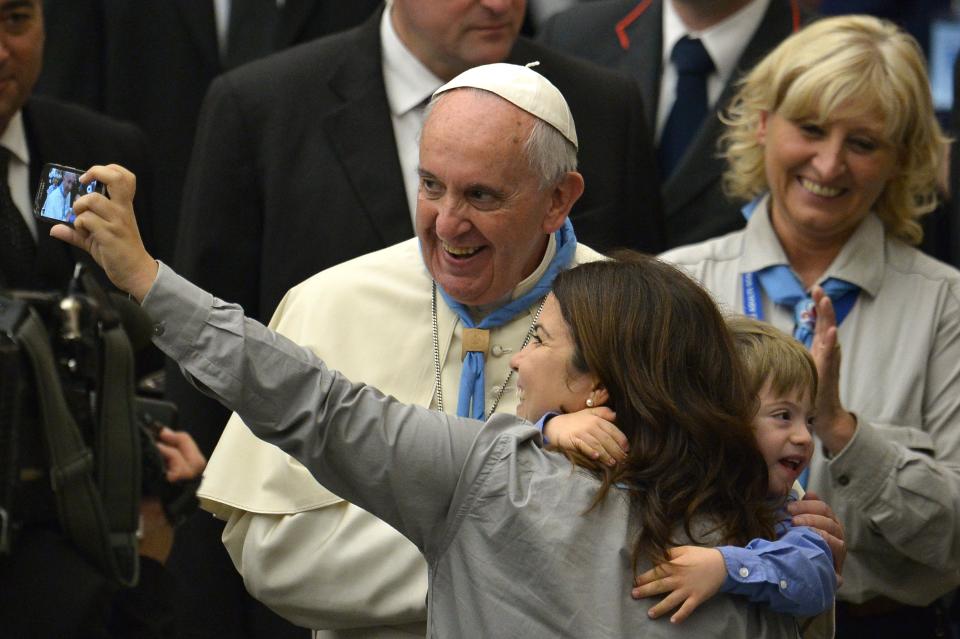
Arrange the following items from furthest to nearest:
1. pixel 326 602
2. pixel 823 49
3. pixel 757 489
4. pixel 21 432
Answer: pixel 823 49, pixel 326 602, pixel 757 489, pixel 21 432

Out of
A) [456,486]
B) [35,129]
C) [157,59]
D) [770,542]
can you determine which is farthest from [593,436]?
[157,59]

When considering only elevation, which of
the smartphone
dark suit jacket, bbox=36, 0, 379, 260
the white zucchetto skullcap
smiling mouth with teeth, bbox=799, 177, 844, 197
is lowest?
dark suit jacket, bbox=36, 0, 379, 260

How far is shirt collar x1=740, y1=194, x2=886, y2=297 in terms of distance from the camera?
15.9ft

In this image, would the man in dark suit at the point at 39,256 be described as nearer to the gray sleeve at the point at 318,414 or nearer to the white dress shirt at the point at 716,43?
the gray sleeve at the point at 318,414

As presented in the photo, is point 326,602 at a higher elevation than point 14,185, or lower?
lower

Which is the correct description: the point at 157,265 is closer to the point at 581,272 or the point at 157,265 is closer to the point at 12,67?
the point at 581,272

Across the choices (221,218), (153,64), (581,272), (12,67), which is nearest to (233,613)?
(221,218)

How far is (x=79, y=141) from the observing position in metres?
5.32

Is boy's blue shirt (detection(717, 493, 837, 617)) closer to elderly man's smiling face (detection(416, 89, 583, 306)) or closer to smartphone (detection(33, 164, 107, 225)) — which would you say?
elderly man's smiling face (detection(416, 89, 583, 306))

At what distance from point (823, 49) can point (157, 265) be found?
7.52 feet

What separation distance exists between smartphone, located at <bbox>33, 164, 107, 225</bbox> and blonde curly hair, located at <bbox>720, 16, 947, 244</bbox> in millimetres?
2293

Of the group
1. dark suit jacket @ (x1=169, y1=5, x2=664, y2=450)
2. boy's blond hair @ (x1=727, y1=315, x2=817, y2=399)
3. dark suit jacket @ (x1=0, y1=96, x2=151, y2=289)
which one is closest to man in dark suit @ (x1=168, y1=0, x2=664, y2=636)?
dark suit jacket @ (x1=169, y1=5, x2=664, y2=450)

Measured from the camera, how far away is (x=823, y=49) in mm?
4918

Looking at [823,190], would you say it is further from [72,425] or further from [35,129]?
[72,425]
